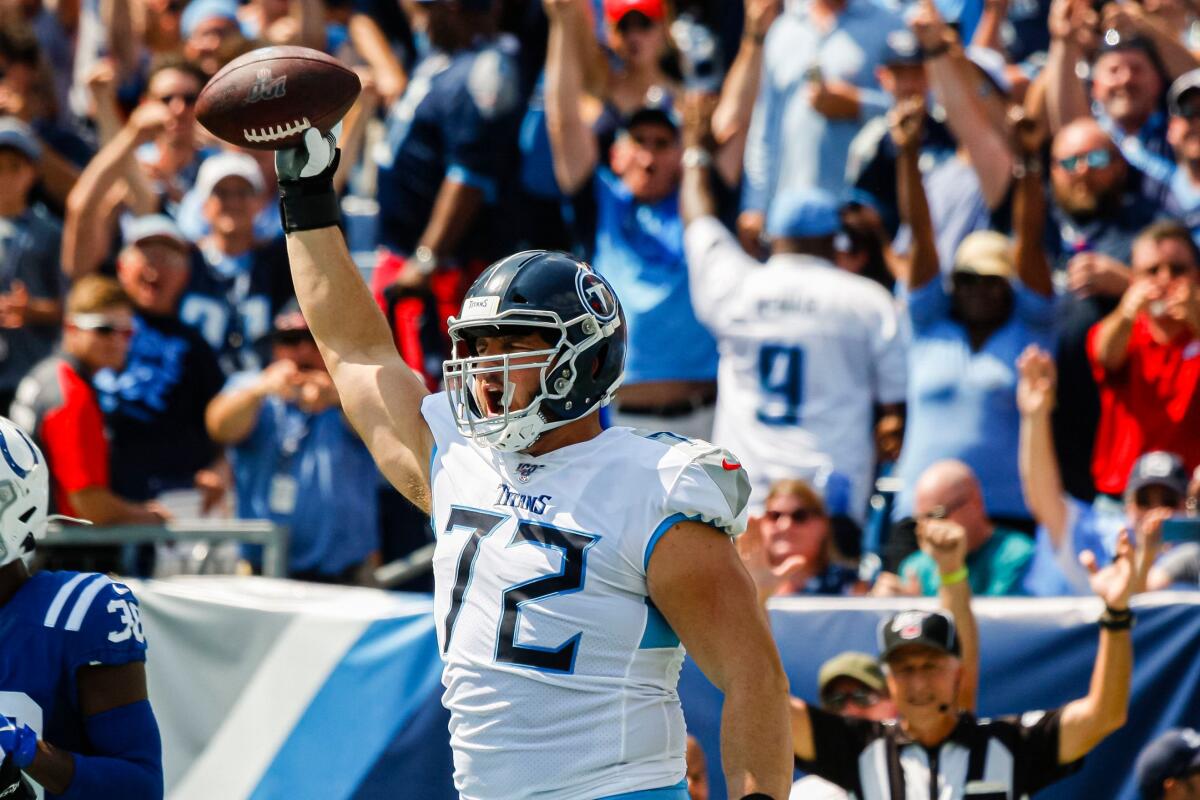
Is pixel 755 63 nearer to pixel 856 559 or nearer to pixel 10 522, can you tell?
pixel 856 559

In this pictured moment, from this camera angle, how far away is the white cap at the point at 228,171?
8.36 meters

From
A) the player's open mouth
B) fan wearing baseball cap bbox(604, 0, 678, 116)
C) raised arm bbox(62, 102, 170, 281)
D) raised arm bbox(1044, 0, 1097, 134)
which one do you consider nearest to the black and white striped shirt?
the player's open mouth

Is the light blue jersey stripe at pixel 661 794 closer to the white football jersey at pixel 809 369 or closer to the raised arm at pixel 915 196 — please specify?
the white football jersey at pixel 809 369

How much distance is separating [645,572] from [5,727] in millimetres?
1178

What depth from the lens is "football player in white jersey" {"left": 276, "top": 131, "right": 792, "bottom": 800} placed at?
126 inches

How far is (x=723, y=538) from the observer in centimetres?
326

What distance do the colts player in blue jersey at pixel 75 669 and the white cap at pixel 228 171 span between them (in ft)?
16.2

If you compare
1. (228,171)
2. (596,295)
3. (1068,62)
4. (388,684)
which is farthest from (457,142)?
(596,295)

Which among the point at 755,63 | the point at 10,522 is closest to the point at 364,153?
the point at 755,63

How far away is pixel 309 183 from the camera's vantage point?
3.89 metres

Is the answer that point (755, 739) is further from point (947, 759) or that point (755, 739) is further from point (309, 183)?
point (947, 759)

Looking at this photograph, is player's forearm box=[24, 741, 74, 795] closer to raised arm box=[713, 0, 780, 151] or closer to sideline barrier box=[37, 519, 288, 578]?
sideline barrier box=[37, 519, 288, 578]

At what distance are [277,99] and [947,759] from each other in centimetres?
247

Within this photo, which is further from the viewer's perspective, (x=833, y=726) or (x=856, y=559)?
(x=856, y=559)
